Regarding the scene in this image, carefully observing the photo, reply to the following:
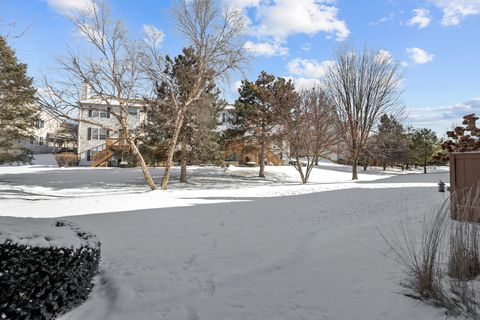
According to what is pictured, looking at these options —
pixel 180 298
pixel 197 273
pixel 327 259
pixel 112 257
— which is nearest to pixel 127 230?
pixel 112 257

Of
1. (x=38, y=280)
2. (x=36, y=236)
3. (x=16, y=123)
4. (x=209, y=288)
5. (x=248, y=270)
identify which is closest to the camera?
(x=38, y=280)

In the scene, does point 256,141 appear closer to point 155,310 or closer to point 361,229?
point 361,229

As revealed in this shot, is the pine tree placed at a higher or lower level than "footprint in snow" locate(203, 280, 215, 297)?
higher

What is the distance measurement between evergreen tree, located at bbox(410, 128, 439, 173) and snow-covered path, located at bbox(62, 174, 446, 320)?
35.8 metres

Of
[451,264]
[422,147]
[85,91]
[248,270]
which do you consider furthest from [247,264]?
[422,147]

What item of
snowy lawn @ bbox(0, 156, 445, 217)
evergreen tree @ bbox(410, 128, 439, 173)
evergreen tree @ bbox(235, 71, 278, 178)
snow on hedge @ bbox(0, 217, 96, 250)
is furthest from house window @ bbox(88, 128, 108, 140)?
evergreen tree @ bbox(410, 128, 439, 173)

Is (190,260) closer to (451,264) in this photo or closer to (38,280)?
(38,280)

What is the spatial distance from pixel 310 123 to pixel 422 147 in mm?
26592

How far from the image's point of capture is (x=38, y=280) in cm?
255

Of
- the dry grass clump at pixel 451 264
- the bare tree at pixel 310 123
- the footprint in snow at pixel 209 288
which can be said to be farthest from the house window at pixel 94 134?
the dry grass clump at pixel 451 264

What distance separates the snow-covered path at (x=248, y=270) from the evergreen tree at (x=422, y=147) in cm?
3581

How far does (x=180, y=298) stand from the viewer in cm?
317

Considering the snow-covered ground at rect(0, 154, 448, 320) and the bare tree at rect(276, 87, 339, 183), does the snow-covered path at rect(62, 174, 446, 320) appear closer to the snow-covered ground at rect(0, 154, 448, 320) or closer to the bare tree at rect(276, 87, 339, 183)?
the snow-covered ground at rect(0, 154, 448, 320)

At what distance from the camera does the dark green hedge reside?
8.11ft
